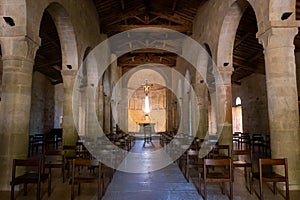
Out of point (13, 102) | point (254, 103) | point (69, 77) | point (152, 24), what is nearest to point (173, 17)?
point (152, 24)

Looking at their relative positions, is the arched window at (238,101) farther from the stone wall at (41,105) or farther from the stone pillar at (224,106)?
the stone wall at (41,105)

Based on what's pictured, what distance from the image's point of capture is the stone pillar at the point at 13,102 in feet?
13.4

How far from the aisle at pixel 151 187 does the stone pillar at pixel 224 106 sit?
227 cm

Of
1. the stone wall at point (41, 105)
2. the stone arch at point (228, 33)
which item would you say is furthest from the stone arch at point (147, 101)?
the stone arch at point (228, 33)

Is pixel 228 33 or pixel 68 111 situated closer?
pixel 228 33

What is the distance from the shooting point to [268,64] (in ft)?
14.3

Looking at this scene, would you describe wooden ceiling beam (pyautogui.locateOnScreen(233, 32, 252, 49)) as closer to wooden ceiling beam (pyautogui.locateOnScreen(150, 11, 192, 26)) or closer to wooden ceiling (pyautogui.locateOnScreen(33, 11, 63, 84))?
wooden ceiling beam (pyautogui.locateOnScreen(150, 11, 192, 26))

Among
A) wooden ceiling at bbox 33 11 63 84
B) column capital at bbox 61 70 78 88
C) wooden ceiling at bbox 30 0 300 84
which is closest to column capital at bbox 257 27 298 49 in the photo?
wooden ceiling at bbox 30 0 300 84

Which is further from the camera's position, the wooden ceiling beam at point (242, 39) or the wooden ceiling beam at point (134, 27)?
the wooden ceiling beam at point (134, 27)

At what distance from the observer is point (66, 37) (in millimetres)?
6949

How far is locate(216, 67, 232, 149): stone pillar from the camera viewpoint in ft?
23.4

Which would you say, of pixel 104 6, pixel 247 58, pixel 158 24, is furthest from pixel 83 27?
pixel 247 58

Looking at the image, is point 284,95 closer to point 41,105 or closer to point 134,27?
point 134,27

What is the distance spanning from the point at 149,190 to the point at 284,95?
288cm
